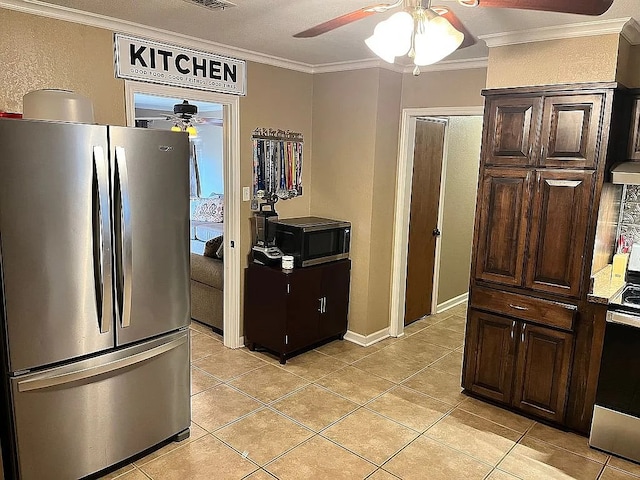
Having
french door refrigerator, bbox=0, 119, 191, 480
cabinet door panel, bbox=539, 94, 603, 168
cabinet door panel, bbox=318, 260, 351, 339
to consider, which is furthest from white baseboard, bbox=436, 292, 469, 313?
french door refrigerator, bbox=0, 119, 191, 480

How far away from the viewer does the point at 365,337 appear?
4.43 meters

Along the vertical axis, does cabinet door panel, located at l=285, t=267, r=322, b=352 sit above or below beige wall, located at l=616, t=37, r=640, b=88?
below

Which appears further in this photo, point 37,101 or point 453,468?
point 453,468

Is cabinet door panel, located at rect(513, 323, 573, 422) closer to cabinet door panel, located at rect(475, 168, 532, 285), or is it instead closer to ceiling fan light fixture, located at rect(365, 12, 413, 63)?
cabinet door panel, located at rect(475, 168, 532, 285)

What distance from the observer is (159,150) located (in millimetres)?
2535

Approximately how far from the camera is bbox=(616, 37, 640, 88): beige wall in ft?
9.46

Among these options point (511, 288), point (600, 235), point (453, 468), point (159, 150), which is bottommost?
point (453, 468)

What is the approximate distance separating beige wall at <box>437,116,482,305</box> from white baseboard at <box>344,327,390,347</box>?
3.81 feet

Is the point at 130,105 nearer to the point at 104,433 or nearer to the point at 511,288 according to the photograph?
the point at 104,433

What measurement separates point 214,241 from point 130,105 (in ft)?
5.81

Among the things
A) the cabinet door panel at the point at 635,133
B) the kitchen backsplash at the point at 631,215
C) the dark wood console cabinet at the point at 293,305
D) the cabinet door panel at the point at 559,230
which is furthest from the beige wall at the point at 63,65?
the kitchen backsplash at the point at 631,215

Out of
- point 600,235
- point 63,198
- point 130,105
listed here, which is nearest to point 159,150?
point 63,198

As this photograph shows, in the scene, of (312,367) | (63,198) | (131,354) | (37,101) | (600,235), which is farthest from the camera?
(312,367)

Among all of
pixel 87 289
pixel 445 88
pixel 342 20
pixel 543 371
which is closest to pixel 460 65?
pixel 445 88
